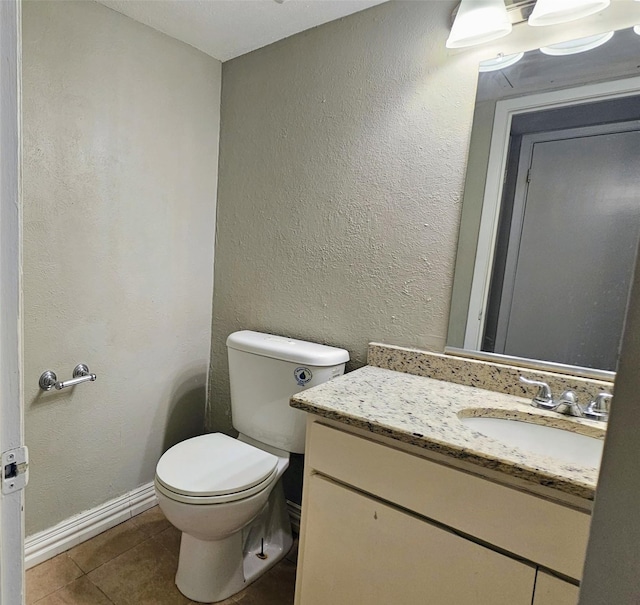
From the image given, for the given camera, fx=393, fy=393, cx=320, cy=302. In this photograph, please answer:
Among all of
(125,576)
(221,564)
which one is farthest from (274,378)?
(125,576)

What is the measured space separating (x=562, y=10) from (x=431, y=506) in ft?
4.24

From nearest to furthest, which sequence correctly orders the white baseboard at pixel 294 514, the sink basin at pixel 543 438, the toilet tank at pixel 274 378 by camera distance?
the sink basin at pixel 543 438, the toilet tank at pixel 274 378, the white baseboard at pixel 294 514

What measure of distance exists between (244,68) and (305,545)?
1.84m

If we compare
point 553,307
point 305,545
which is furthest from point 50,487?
point 553,307

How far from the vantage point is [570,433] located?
3.27ft

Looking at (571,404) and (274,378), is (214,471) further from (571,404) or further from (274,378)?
(571,404)

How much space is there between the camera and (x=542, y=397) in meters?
1.09

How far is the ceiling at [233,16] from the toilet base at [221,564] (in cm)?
185

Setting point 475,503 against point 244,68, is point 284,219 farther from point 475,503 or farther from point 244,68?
point 475,503

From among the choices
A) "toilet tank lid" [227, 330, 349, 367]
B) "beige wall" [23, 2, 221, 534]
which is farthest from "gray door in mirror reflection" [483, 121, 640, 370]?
"beige wall" [23, 2, 221, 534]

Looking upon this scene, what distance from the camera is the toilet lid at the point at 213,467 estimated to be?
1206mm

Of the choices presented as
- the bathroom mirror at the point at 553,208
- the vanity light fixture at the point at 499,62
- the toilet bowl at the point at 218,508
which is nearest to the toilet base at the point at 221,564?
the toilet bowl at the point at 218,508

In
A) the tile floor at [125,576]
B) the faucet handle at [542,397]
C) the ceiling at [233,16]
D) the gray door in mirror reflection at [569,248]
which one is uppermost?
the ceiling at [233,16]

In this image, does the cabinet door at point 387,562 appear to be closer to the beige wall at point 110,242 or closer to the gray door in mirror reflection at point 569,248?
the gray door in mirror reflection at point 569,248
